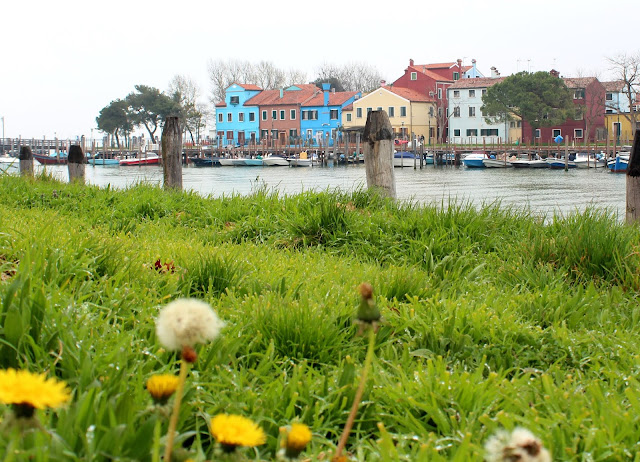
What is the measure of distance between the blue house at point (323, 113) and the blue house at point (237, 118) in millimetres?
6848

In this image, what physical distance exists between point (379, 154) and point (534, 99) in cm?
6484

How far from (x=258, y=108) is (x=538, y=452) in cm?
Result: 9106

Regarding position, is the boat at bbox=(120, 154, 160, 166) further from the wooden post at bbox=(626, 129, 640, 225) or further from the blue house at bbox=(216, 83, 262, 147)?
the wooden post at bbox=(626, 129, 640, 225)

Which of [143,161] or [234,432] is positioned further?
[143,161]

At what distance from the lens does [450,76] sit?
8969 centimetres

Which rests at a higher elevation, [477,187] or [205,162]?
[205,162]

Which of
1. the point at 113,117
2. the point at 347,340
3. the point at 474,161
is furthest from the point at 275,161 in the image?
the point at 347,340

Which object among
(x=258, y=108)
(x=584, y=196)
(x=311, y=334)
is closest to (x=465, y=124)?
(x=258, y=108)

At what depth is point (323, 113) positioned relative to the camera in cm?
8744

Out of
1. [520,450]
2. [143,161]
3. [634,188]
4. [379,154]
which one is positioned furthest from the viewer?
[143,161]

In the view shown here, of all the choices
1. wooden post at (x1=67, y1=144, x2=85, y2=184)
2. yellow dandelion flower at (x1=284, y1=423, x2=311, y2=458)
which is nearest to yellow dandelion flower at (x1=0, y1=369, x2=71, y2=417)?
yellow dandelion flower at (x1=284, y1=423, x2=311, y2=458)

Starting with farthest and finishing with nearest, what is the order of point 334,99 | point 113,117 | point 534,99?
point 113,117, point 334,99, point 534,99

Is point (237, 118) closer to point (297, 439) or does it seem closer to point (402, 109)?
point (402, 109)

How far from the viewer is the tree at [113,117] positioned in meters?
90.8
